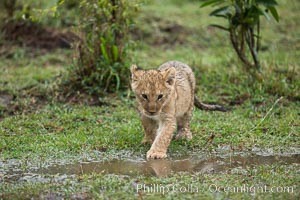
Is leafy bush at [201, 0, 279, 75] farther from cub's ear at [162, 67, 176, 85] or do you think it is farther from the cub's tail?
cub's ear at [162, 67, 176, 85]

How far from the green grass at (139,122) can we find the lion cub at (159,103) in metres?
0.22

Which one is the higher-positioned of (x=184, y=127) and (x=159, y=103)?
(x=159, y=103)

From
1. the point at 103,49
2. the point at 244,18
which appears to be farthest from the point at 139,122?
the point at 244,18

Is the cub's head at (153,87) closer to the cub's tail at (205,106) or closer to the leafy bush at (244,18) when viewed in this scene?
the cub's tail at (205,106)

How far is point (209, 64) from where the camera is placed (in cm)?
1069

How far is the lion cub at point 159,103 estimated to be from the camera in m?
6.85

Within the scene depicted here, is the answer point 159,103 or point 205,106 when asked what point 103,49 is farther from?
point 159,103

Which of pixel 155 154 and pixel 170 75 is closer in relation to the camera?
pixel 155 154

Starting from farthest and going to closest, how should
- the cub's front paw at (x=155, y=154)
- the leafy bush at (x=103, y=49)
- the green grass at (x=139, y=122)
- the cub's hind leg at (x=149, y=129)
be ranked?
the leafy bush at (x=103, y=49), the cub's hind leg at (x=149, y=129), the cub's front paw at (x=155, y=154), the green grass at (x=139, y=122)

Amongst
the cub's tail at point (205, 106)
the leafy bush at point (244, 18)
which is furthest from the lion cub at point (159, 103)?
the leafy bush at point (244, 18)

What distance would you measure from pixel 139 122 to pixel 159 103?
1349 millimetres

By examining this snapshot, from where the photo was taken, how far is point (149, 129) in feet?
23.7

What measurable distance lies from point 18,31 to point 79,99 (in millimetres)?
2983

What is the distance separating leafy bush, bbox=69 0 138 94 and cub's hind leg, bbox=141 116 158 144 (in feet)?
6.95
